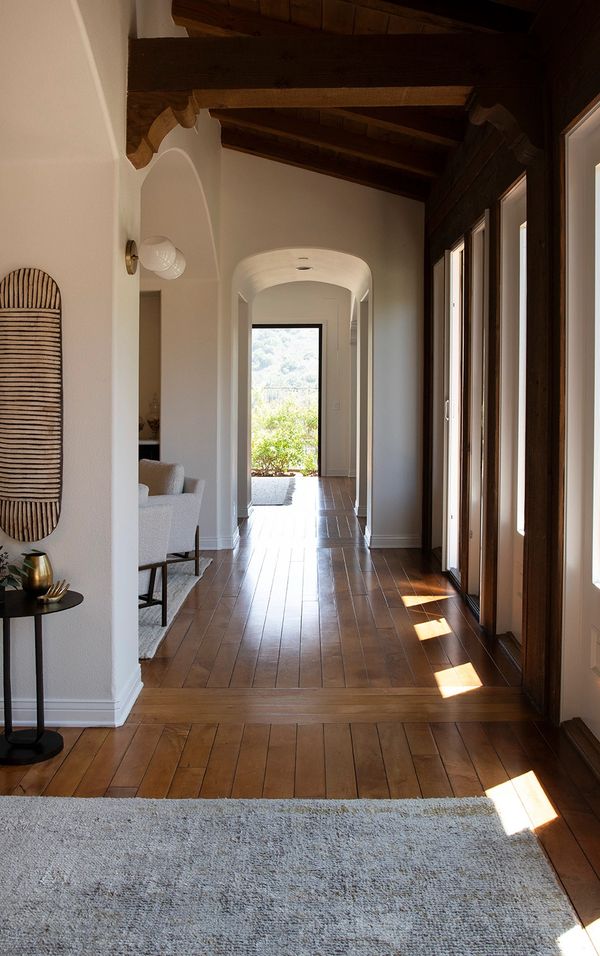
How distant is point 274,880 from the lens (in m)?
2.36

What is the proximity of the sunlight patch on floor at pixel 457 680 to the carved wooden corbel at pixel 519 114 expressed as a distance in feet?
7.78

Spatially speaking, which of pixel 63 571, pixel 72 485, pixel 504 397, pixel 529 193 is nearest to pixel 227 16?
pixel 529 193

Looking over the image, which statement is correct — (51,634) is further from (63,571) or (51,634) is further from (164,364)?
(164,364)

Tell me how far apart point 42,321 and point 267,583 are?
10.5 feet

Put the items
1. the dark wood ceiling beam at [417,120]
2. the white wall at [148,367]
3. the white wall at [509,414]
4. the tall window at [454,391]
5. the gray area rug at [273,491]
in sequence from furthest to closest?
1. the gray area rug at [273,491]
2. the white wall at [148,367]
3. the tall window at [454,391]
4. the dark wood ceiling beam at [417,120]
5. the white wall at [509,414]

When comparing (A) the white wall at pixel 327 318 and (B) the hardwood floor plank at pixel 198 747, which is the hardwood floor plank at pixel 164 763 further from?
(A) the white wall at pixel 327 318

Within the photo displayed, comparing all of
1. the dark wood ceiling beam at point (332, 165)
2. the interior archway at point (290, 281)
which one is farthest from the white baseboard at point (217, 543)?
the dark wood ceiling beam at point (332, 165)

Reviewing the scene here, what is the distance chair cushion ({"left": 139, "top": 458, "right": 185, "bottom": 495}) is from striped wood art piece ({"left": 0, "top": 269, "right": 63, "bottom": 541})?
8.43 ft

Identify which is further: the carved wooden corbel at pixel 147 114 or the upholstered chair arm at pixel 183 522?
the upholstered chair arm at pixel 183 522

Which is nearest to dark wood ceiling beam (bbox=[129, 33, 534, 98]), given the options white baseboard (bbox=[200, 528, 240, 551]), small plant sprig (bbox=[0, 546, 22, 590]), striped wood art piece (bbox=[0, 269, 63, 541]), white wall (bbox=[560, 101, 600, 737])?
white wall (bbox=[560, 101, 600, 737])

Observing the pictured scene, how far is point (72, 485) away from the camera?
3.53 metres

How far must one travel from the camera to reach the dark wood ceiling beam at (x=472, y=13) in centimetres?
393

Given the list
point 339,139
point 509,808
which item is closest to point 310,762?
point 509,808

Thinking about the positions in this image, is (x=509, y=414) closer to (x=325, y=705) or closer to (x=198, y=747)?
(x=325, y=705)
